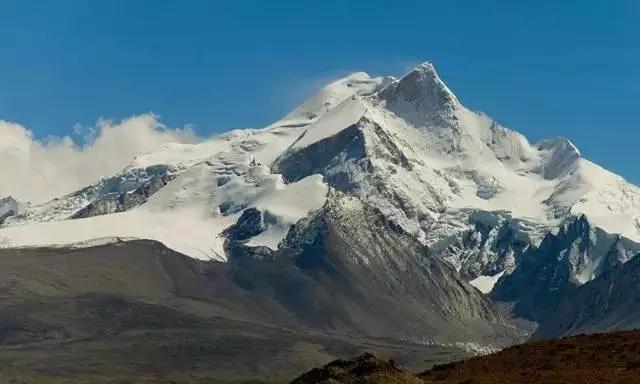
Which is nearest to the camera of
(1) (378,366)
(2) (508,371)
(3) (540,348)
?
(1) (378,366)

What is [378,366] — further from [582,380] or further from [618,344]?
[618,344]

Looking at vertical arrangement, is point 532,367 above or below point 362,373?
below

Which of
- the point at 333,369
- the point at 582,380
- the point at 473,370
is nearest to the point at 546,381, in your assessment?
the point at 582,380

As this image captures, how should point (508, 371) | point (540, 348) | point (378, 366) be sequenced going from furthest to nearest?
point (540, 348) → point (508, 371) → point (378, 366)

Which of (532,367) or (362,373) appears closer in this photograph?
(362,373)

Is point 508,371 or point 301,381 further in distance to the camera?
point 508,371

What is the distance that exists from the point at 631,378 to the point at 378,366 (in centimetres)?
1751

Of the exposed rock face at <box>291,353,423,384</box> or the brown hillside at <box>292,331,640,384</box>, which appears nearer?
the exposed rock face at <box>291,353,423,384</box>

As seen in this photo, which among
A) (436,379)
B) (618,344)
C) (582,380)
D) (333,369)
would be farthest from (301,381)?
(618,344)

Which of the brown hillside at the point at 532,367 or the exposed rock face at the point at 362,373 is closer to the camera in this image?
the exposed rock face at the point at 362,373

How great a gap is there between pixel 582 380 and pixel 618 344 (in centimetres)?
1300

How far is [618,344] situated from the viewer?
284 ft

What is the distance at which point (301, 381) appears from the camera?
74625 mm

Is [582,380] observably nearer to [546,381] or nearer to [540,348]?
[546,381]
